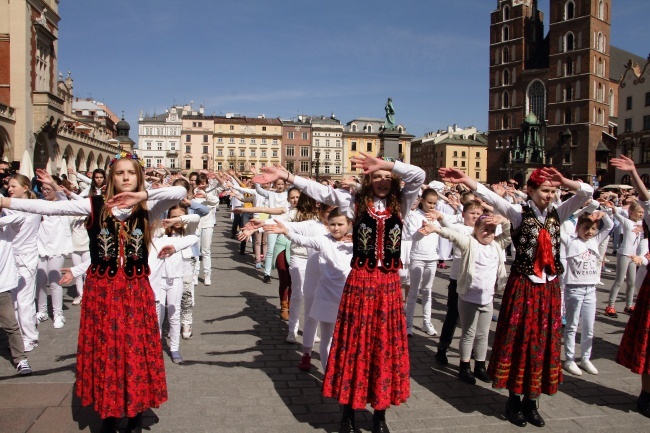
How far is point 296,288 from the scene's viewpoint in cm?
714

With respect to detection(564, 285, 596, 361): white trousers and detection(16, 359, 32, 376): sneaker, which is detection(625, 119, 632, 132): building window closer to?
detection(564, 285, 596, 361): white trousers

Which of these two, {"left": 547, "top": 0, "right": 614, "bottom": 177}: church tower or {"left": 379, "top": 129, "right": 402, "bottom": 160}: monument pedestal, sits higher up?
{"left": 547, "top": 0, "right": 614, "bottom": 177}: church tower

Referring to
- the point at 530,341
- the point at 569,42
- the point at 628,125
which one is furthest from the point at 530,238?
the point at 569,42

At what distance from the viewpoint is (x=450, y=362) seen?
659 cm

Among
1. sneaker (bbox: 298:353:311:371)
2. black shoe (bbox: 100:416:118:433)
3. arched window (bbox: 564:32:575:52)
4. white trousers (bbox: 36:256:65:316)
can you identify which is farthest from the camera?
arched window (bbox: 564:32:575:52)

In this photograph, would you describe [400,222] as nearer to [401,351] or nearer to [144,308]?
[401,351]

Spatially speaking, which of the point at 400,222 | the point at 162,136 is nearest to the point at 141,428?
the point at 400,222

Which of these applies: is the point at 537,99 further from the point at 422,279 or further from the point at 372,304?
the point at 372,304

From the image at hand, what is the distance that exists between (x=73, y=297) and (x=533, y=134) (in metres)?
66.3

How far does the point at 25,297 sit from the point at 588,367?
6.90 meters

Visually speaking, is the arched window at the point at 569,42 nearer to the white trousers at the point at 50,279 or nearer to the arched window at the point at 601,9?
the arched window at the point at 601,9

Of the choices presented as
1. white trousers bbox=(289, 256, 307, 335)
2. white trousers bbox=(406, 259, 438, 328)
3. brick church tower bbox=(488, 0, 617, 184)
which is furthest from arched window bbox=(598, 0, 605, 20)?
white trousers bbox=(289, 256, 307, 335)

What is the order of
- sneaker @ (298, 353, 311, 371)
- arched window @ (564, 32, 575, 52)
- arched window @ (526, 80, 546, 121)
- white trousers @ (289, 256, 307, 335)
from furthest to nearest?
arched window @ (526, 80, 546, 121) → arched window @ (564, 32, 575, 52) → white trousers @ (289, 256, 307, 335) → sneaker @ (298, 353, 311, 371)

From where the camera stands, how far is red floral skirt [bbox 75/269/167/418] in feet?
13.5
